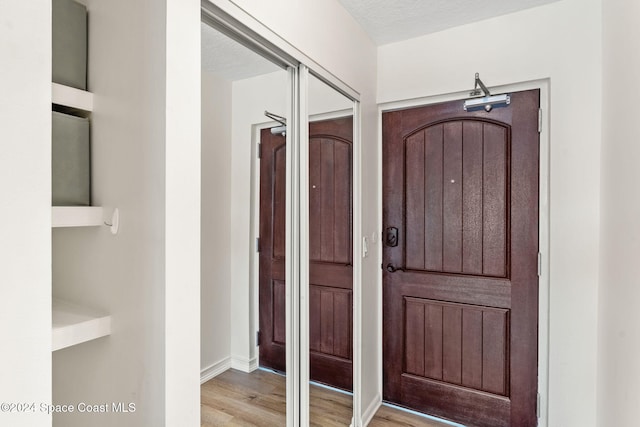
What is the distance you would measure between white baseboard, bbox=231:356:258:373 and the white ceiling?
3.90 feet

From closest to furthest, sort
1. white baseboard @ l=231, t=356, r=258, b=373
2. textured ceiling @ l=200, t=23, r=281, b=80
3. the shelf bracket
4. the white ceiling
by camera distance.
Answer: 1. the shelf bracket
2. textured ceiling @ l=200, t=23, r=281, b=80
3. white baseboard @ l=231, t=356, r=258, b=373
4. the white ceiling

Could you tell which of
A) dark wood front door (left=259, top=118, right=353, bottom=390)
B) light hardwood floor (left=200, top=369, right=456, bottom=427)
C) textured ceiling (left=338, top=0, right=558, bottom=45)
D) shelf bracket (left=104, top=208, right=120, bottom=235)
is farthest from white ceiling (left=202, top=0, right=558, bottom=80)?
light hardwood floor (left=200, top=369, right=456, bottom=427)

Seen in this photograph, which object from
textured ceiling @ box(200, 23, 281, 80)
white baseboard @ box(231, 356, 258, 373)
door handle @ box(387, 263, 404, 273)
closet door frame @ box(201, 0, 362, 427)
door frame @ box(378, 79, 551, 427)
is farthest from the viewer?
door handle @ box(387, 263, 404, 273)

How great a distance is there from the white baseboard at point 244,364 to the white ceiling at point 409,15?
1.19 m

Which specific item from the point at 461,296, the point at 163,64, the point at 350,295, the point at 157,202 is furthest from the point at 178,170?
the point at 461,296

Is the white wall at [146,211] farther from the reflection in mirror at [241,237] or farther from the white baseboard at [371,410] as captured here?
the white baseboard at [371,410]

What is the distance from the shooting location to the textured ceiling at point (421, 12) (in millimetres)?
1914

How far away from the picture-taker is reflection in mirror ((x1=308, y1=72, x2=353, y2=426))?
1.81 meters

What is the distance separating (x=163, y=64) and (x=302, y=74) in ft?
2.75

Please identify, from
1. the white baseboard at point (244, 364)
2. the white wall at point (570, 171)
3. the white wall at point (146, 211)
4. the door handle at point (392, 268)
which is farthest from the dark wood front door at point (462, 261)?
the white wall at point (146, 211)

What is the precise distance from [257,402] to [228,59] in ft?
4.86

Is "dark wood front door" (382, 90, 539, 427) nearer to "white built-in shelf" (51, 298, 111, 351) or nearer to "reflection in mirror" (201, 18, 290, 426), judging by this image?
"reflection in mirror" (201, 18, 290, 426)
